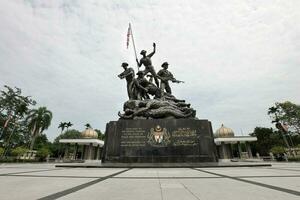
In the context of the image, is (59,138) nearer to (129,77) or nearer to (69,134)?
(69,134)

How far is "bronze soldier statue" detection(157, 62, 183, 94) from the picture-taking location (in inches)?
601

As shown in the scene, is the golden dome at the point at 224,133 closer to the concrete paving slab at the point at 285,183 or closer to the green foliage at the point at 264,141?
the green foliage at the point at 264,141

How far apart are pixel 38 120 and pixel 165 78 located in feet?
134

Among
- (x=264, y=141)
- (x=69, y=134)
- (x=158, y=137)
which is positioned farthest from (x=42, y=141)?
(x=264, y=141)

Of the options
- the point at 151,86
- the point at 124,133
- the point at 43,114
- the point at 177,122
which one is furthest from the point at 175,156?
the point at 43,114

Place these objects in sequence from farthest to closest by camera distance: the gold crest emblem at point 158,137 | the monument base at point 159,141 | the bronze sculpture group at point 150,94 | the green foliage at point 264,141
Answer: the green foliage at point 264,141, the bronze sculpture group at point 150,94, the gold crest emblem at point 158,137, the monument base at point 159,141

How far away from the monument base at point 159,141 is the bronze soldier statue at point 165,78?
13.9 feet

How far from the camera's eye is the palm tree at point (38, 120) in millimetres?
43778

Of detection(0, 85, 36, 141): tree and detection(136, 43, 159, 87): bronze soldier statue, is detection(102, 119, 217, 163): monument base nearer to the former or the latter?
detection(136, 43, 159, 87): bronze soldier statue

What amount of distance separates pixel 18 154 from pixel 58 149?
3085 cm

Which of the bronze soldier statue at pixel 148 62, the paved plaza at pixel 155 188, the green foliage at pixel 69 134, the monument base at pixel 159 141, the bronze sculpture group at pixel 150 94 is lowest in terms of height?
the paved plaza at pixel 155 188

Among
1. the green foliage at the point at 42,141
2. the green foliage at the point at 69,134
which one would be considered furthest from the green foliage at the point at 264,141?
the green foliage at the point at 42,141

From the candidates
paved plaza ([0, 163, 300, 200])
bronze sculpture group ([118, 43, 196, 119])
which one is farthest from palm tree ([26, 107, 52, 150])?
→ paved plaza ([0, 163, 300, 200])

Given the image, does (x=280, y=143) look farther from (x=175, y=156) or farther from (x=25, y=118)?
(x=25, y=118)
